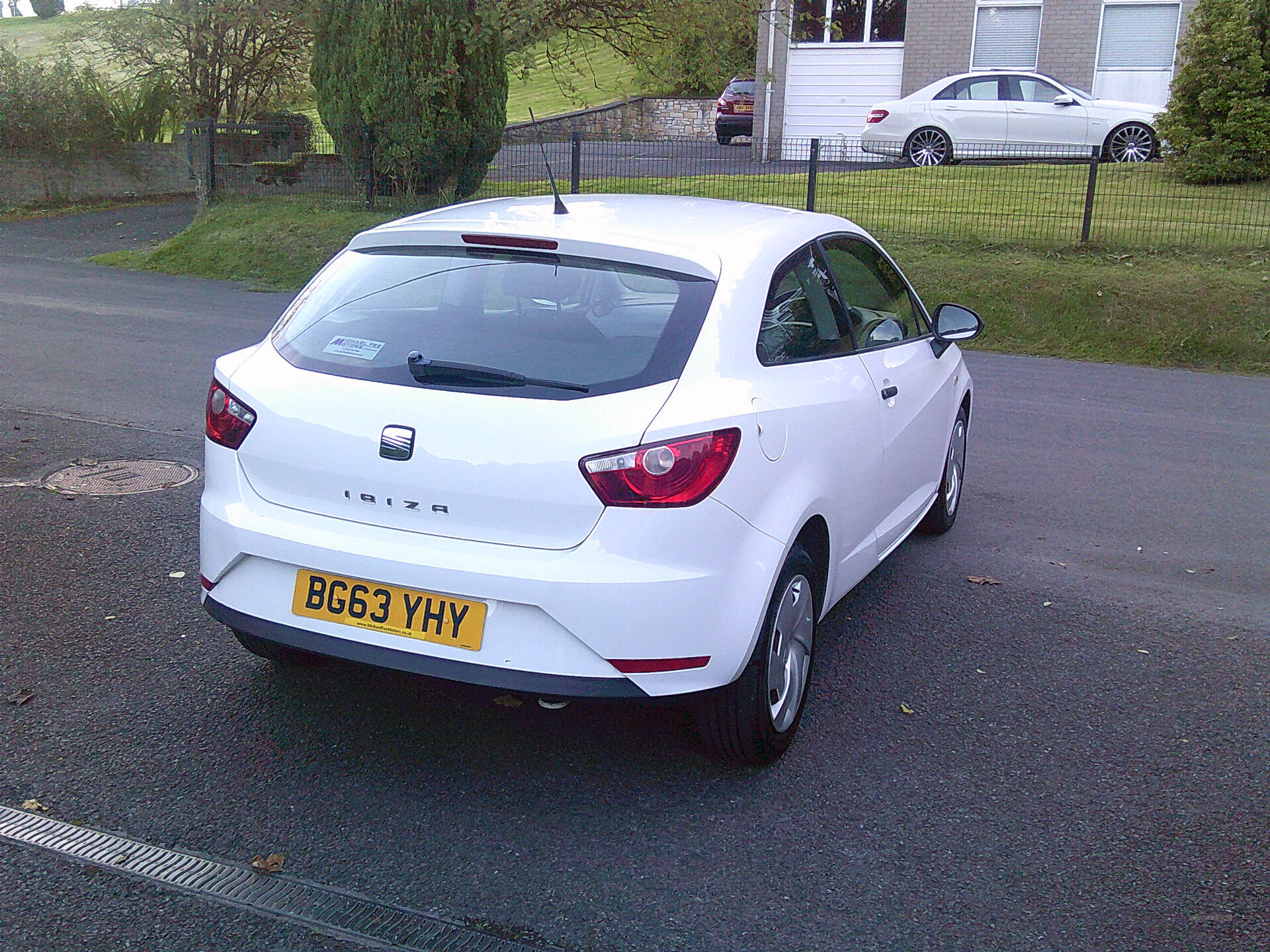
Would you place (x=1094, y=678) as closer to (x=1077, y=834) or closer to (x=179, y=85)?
(x=1077, y=834)

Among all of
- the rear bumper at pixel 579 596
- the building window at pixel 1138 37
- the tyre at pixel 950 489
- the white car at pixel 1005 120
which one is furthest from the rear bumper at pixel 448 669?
the building window at pixel 1138 37

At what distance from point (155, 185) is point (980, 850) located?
24.9 metres

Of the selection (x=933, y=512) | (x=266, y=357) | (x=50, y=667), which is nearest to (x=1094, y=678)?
(x=933, y=512)

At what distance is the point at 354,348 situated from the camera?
12.5ft

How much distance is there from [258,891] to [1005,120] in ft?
68.5

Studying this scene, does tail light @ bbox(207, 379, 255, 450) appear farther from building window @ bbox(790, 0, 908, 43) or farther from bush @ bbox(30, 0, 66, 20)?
bush @ bbox(30, 0, 66, 20)

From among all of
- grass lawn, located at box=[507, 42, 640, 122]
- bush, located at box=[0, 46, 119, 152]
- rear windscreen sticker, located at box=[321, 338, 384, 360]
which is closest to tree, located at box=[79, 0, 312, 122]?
bush, located at box=[0, 46, 119, 152]

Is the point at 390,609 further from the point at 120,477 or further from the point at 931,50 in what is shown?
the point at 931,50

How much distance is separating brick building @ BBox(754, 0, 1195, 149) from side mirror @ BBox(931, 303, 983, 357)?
59.3 ft

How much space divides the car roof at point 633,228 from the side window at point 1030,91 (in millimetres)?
18225

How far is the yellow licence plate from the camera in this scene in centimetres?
342

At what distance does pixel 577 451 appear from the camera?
132 inches

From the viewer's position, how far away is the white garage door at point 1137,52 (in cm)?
2448

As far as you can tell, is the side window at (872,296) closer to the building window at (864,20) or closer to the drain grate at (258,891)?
the drain grate at (258,891)
